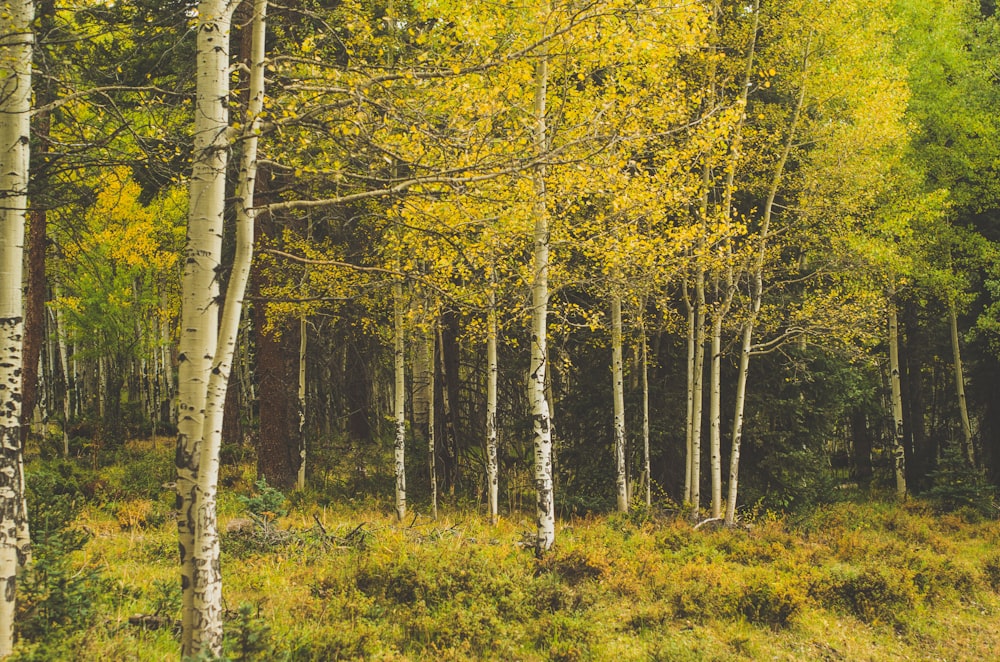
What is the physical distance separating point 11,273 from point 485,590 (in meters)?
5.69

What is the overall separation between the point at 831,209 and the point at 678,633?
9.61 metres

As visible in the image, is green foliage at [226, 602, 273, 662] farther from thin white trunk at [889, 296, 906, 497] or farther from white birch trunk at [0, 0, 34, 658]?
thin white trunk at [889, 296, 906, 497]

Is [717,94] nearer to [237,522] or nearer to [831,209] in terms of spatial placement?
[831,209]

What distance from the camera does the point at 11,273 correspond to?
5.16 meters

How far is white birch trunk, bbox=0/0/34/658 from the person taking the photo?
4734mm

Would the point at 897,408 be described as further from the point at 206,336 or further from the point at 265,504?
the point at 206,336

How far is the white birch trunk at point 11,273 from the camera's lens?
4.73 metres

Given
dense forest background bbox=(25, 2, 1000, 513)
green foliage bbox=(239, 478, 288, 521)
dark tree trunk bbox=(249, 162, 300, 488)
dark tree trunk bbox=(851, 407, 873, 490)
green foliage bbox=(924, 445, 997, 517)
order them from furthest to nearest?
1. dark tree trunk bbox=(851, 407, 873, 490)
2. green foliage bbox=(924, 445, 997, 517)
3. dark tree trunk bbox=(249, 162, 300, 488)
4. dense forest background bbox=(25, 2, 1000, 513)
5. green foliage bbox=(239, 478, 288, 521)

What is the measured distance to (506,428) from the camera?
17.3 meters

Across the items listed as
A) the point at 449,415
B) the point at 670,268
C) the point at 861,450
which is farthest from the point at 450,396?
the point at 861,450

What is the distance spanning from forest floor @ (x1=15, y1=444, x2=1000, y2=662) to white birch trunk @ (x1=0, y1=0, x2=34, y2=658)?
25.1 inches

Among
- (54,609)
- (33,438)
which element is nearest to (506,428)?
(54,609)

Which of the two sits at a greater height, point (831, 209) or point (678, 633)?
point (831, 209)

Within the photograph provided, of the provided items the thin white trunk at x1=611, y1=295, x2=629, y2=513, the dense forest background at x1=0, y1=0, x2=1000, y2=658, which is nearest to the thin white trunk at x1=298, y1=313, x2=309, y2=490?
the dense forest background at x1=0, y1=0, x2=1000, y2=658
